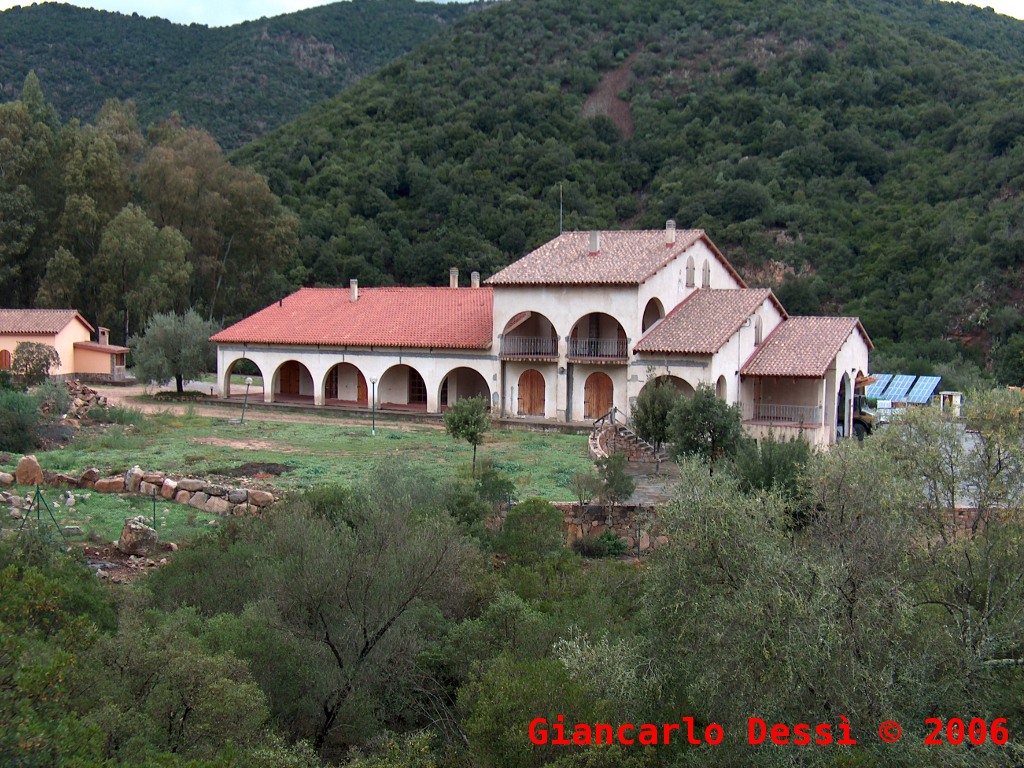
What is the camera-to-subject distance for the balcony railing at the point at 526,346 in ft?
94.1

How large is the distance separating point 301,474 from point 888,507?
12.7 m

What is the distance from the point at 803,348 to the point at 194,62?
71.3m

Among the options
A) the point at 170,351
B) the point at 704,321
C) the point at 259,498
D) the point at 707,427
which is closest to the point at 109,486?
the point at 259,498

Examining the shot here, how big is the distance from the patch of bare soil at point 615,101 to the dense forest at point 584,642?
176 ft

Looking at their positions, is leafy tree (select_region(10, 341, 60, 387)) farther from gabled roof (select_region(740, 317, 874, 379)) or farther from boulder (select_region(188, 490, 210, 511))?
gabled roof (select_region(740, 317, 874, 379))

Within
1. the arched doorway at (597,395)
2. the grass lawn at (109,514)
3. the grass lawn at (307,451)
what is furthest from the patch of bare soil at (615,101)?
the grass lawn at (109,514)

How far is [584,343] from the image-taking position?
28.0 metres

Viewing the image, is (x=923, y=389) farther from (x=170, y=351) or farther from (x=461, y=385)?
(x=170, y=351)

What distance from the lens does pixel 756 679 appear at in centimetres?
669

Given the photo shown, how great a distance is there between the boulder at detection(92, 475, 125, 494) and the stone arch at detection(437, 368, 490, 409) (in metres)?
15.0

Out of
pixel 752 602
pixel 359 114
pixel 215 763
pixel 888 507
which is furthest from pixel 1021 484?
pixel 359 114

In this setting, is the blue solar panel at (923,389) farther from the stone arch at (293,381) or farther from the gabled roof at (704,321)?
the stone arch at (293,381)

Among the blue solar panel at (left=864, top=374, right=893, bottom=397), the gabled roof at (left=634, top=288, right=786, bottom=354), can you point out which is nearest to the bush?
the gabled roof at (left=634, top=288, right=786, bottom=354)

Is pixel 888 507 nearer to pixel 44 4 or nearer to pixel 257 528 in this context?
pixel 257 528
